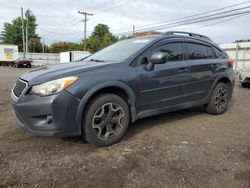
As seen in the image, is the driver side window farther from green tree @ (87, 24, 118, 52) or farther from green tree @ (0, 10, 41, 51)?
green tree @ (0, 10, 41, 51)

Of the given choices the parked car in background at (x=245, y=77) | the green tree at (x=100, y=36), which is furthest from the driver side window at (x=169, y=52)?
the green tree at (x=100, y=36)

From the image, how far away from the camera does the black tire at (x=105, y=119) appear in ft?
11.5

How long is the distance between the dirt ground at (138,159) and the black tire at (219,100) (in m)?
0.77

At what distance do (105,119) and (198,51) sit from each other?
2.62 meters

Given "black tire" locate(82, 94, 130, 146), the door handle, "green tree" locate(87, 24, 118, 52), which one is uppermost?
"green tree" locate(87, 24, 118, 52)

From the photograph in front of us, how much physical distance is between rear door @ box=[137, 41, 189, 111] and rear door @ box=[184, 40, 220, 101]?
0.19 meters

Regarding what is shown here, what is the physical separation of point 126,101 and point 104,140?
0.69 meters

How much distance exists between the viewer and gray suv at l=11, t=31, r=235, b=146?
10.9 feet

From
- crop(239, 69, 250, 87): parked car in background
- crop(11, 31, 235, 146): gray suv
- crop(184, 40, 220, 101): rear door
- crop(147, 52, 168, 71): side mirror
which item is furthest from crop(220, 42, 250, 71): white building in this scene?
crop(147, 52, 168, 71): side mirror

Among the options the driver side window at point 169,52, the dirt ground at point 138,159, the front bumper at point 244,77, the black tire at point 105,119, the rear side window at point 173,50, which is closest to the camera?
the dirt ground at point 138,159

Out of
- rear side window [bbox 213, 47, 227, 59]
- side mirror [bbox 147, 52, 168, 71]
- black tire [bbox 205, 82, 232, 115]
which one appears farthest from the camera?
rear side window [bbox 213, 47, 227, 59]

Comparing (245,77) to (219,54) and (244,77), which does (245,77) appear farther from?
(219,54)

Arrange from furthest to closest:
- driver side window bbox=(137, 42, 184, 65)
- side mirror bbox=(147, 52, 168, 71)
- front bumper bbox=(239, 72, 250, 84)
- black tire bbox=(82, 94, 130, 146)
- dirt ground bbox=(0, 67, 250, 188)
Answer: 1. front bumper bbox=(239, 72, 250, 84)
2. driver side window bbox=(137, 42, 184, 65)
3. side mirror bbox=(147, 52, 168, 71)
4. black tire bbox=(82, 94, 130, 146)
5. dirt ground bbox=(0, 67, 250, 188)

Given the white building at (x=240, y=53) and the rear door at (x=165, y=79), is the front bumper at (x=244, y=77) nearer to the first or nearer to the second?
the rear door at (x=165, y=79)
